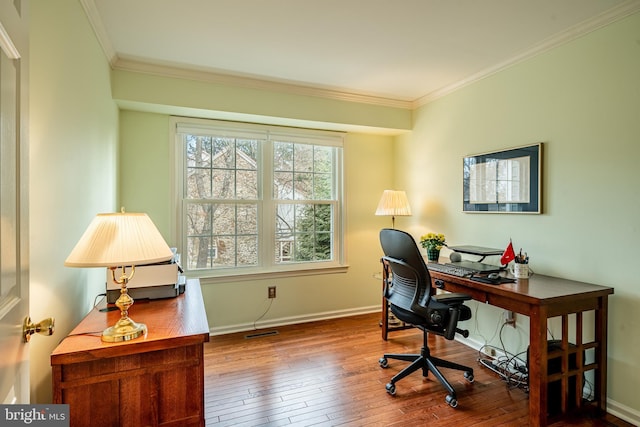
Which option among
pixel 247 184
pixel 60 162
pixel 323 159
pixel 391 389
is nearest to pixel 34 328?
pixel 60 162

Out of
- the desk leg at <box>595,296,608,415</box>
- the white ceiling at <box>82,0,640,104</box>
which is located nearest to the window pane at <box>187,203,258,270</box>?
the white ceiling at <box>82,0,640,104</box>

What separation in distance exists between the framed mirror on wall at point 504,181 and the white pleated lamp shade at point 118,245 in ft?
8.06

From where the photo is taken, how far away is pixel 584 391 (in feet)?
6.99

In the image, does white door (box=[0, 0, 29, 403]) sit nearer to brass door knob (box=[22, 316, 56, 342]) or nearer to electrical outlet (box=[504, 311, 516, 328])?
brass door knob (box=[22, 316, 56, 342])

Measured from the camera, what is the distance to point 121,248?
1208 millimetres

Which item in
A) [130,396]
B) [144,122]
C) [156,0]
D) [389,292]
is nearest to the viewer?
[130,396]

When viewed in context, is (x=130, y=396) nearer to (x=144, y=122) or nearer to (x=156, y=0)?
(x=156, y=0)

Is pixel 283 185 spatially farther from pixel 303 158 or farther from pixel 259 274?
pixel 259 274

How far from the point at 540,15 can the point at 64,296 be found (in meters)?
3.03

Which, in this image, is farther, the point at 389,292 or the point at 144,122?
the point at 144,122

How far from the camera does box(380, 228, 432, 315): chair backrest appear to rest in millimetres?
2088

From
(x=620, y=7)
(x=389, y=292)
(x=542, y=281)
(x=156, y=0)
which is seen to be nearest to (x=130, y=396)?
(x=389, y=292)
